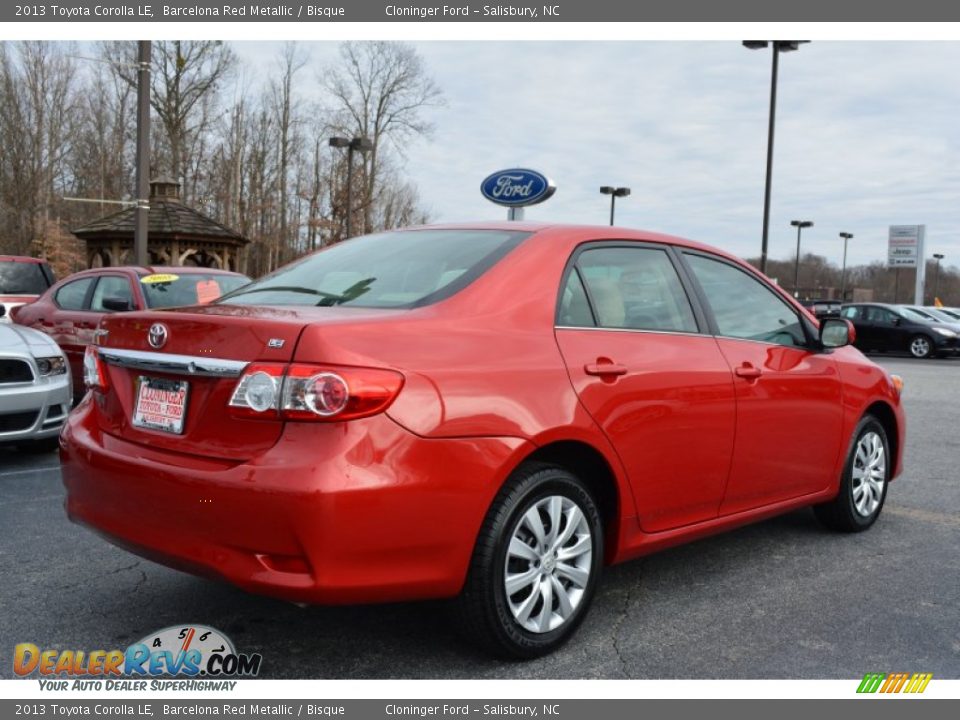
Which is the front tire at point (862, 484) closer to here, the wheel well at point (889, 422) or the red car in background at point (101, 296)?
the wheel well at point (889, 422)

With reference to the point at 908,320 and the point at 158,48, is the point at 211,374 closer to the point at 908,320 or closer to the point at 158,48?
the point at 908,320

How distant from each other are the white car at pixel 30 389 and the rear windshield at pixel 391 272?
325cm

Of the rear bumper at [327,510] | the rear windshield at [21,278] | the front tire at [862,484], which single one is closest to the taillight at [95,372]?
the rear bumper at [327,510]

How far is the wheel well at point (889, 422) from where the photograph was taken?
531 centimetres

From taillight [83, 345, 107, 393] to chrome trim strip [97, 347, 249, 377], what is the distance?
0.06m

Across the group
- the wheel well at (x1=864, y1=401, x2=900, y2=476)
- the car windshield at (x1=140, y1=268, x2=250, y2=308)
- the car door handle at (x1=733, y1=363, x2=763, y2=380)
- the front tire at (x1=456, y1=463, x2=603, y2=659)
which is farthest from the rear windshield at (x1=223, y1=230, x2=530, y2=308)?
the car windshield at (x1=140, y1=268, x2=250, y2=308)

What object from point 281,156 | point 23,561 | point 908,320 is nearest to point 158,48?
point 281,156

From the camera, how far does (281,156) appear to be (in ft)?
162

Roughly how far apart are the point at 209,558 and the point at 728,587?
240 centimetres

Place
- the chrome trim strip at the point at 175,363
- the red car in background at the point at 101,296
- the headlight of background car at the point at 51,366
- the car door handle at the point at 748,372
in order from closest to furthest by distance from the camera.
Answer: the chrome trim strip at the point at 175,363 < the car door handle at the point at 748,372 < the headlight of background car at the point at 51,366 < the red car in background at the point at 101,296

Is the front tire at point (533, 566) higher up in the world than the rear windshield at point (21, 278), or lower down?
lower down

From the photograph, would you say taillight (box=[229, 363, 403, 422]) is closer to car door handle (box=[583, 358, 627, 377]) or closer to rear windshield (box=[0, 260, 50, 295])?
car door handle (box=[583, 358, 627, 377])

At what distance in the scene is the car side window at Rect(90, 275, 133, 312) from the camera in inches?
353

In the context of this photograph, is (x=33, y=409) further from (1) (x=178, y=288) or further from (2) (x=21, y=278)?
(2) (x=21, y=278)
